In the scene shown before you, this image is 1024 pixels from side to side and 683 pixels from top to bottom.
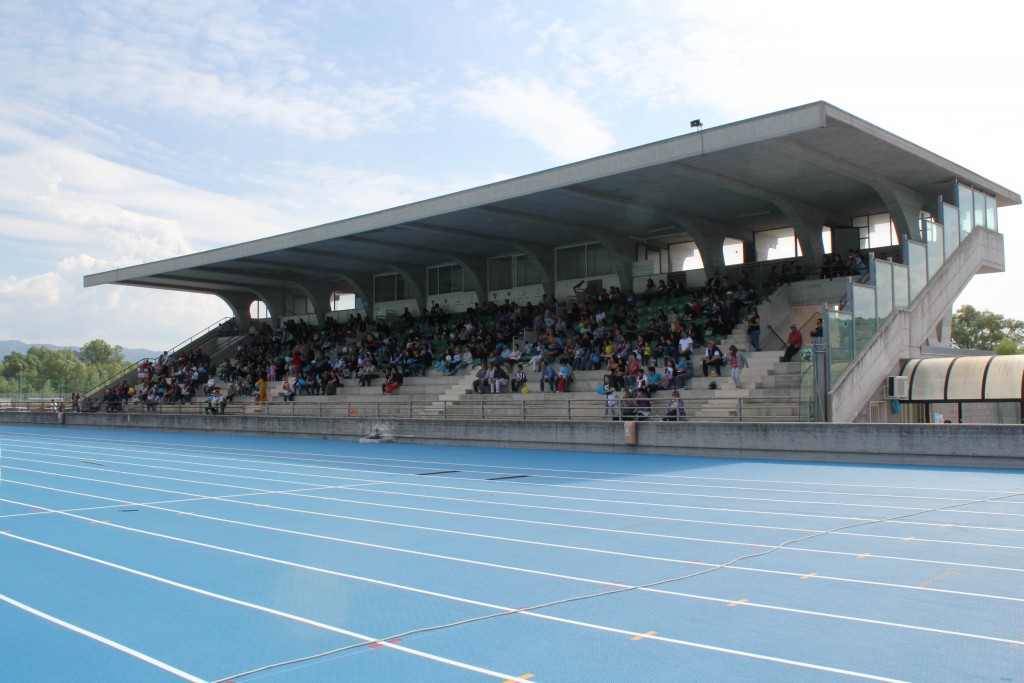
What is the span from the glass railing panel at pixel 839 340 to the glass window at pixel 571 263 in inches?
672

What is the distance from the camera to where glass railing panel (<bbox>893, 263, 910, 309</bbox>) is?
2166 centimetres

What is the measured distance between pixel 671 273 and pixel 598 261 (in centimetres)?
337

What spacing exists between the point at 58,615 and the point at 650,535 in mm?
5582

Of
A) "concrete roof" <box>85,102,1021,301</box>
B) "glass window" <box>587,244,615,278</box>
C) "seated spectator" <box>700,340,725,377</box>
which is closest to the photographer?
"concrete roof" <box>85,102,1021,301</box>

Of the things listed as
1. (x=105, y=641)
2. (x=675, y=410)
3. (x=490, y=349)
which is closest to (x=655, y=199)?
(x=490, y=349)

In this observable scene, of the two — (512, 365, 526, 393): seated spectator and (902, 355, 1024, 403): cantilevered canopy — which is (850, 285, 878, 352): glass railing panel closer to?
(902, 355, 1024, 403): cantilevered canopy

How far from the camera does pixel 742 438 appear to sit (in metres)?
18.4

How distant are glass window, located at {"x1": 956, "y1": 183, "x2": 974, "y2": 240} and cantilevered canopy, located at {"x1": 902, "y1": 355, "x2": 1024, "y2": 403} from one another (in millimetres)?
5044

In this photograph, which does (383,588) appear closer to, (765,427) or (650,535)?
(650,535)

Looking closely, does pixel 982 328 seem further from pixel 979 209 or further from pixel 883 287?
pixel 883 287

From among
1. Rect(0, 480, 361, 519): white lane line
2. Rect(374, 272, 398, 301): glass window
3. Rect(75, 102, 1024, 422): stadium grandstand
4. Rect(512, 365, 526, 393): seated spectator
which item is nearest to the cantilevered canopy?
Rect(75, 102, 1024, 422): stadium grandstand

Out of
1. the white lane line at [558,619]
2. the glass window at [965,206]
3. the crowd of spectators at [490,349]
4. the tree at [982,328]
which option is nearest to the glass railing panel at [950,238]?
the glass window at [965,206]

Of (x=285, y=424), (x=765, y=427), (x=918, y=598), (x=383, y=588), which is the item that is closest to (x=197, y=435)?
(x=285, y=424)

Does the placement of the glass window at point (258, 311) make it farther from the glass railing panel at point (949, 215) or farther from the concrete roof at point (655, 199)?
the glass railing panel at point (949, 215)
